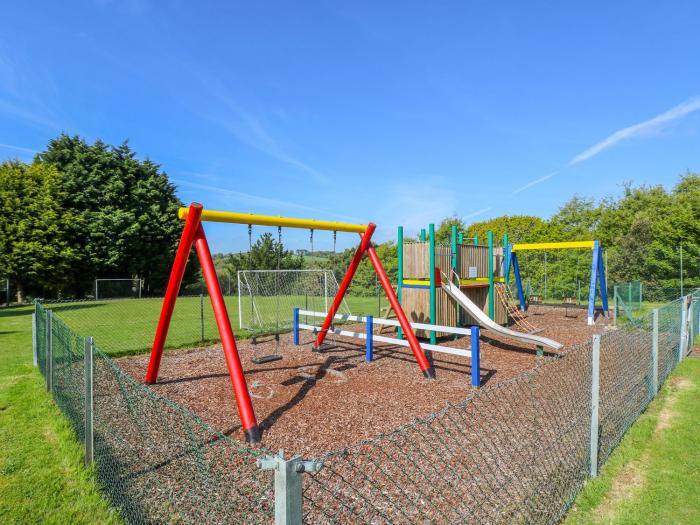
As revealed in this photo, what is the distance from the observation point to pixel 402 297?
36.4ft

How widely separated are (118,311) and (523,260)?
23.6m

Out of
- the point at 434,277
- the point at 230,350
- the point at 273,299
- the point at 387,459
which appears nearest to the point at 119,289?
the point at 273,299

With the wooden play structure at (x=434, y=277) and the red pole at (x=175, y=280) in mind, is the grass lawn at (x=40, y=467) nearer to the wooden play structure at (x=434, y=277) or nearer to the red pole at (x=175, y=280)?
the red pole at (x=175, y=280)

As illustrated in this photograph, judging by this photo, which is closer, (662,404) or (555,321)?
(662,404)

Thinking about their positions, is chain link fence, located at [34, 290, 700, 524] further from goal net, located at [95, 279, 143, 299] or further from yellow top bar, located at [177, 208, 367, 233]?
goal net, located at [95, 279, 143, 299]

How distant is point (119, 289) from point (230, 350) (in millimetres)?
27501

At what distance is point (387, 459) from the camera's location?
4254 mm

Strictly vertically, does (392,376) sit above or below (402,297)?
below

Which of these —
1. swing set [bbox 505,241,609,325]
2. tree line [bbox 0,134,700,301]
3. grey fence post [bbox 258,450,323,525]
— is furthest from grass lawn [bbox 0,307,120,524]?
tree line [bbox 0,134,700,301]

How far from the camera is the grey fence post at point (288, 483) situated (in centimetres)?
158

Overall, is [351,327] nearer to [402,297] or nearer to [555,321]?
[402,297]

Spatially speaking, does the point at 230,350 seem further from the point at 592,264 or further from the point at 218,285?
the point at 592,264

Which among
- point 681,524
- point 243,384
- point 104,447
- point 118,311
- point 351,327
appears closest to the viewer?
point 681,524

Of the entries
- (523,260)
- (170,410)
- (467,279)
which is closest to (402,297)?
(467,279)
